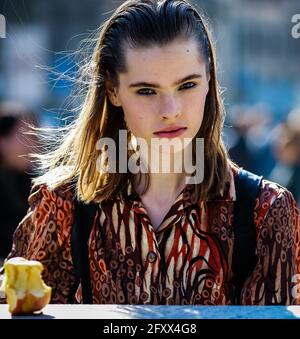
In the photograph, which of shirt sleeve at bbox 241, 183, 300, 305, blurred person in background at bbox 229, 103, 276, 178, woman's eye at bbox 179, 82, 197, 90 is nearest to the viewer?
shirt sleeve at bbox 241, 183, 300, 305

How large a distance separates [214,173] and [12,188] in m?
3.21

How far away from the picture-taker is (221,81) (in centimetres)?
Result: 362

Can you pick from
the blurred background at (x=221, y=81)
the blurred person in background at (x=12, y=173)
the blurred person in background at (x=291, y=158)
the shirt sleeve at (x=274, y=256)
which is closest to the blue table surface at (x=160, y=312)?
the shirt sleeve at (x=274, y=256)

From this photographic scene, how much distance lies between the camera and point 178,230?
2803 millimetres

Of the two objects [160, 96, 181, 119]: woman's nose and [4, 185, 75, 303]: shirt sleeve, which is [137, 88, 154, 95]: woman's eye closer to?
[160, 96, 181, 119]: woman's nose

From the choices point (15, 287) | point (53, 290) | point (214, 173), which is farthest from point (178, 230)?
point (15, 287)

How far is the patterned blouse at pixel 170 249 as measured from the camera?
269 cm

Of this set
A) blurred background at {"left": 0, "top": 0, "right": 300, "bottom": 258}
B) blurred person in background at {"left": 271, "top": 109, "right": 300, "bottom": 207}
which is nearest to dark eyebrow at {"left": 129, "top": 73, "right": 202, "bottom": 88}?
blurred background at {"left": 0, "top": 0, "right": 300, "bottom": 258}

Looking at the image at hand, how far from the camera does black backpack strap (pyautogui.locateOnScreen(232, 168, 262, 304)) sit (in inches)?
106

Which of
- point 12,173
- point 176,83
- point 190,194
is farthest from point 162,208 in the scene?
point 12,173

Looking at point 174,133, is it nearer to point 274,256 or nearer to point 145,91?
point 145,91

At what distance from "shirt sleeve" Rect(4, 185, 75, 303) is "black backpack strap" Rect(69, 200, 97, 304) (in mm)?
14
